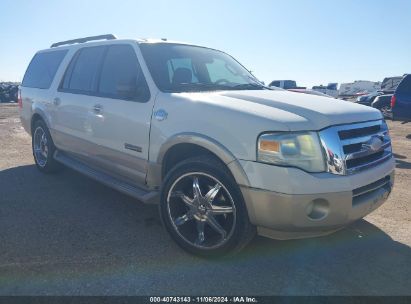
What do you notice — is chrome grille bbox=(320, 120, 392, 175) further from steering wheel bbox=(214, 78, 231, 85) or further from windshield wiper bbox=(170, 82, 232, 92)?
steering wheel bbox=(214, 78, 231, 85)

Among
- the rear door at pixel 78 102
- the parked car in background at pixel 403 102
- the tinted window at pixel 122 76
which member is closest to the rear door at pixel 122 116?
the tinted window at pixel 122 76

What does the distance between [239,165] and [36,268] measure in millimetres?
1850

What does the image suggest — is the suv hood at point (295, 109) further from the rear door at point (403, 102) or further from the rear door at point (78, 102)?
the rear door at point (403, 102)

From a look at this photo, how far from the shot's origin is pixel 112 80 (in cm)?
424

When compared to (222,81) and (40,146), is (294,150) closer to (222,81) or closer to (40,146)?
(222,81)

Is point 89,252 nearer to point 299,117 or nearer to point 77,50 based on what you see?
point 299,117

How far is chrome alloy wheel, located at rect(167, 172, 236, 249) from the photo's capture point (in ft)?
10.2

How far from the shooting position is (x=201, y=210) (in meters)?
3.23

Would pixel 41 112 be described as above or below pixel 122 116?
below

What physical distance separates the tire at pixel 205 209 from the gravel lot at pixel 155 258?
17 centimetres

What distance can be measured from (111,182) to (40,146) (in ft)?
8.63

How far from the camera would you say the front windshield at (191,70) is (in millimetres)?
3799

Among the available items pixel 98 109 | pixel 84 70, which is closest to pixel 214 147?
pixel 98 109

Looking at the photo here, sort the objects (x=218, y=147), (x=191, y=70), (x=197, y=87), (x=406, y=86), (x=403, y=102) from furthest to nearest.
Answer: (x=406, y=86)
(x=403, y=102)
(x=191, y=70)
(x=197, y=87)
(x=218, y=147)
